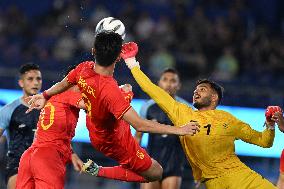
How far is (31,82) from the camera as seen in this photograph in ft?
35.9

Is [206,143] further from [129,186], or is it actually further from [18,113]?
[129,186]

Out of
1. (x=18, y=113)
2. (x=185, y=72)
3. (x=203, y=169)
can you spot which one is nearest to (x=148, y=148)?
(x=18, y=113)

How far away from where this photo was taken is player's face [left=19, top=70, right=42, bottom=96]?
10910 millimetres

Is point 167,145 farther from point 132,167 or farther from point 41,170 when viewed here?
point 41,170

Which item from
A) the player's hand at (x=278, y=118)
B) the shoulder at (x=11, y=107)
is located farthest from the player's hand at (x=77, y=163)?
the player's hand at (x=278, y=118)

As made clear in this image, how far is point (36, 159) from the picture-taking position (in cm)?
896

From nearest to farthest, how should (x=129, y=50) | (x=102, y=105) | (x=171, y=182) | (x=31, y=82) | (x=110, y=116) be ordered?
(x=102, y=105), (x=110, y=116), (x=129, y=50), (x=31, y=82), (x=171, y=182)

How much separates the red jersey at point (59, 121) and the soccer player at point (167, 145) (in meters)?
2.42

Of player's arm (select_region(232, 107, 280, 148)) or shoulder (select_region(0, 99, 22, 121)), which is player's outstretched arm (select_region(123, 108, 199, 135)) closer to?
player's arm (select_region(232, 107, 280, 148))

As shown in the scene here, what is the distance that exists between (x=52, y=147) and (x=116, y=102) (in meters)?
1.22

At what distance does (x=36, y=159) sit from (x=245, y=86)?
22.8 feet

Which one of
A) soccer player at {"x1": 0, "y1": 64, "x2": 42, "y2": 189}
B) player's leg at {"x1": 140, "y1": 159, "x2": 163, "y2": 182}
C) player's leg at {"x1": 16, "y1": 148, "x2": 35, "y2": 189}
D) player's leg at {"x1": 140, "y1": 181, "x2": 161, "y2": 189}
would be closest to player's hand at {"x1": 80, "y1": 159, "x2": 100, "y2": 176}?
player's leg at {"x1": 140, "y1": 159, "x2": 163, "y2": 182}

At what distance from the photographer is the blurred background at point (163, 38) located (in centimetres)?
1560

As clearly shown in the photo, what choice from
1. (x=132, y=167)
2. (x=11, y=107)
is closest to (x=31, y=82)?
(x=11, y=107)
